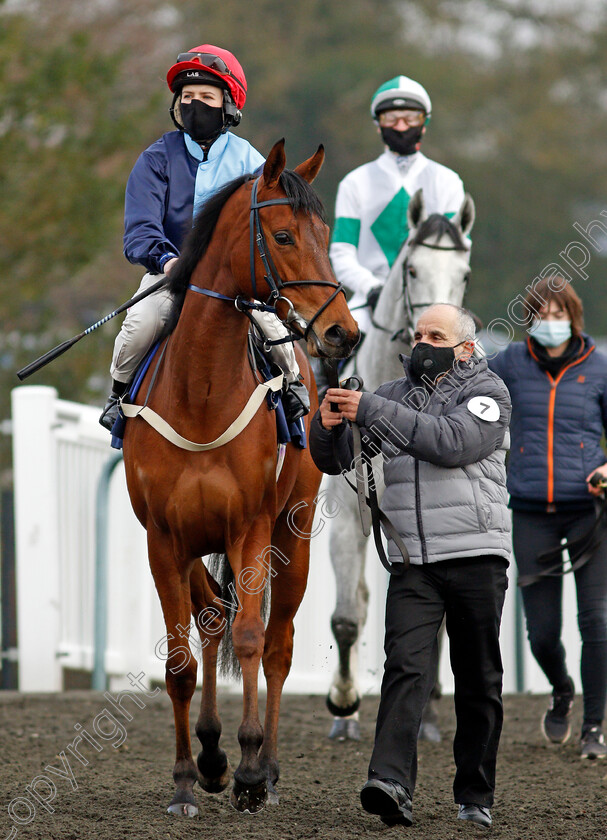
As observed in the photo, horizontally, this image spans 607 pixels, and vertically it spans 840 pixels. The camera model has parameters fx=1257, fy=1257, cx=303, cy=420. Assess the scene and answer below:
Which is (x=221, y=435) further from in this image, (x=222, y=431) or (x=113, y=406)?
(x=113, y=406)

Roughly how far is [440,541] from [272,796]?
4.11 ft

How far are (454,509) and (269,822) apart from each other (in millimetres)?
1221

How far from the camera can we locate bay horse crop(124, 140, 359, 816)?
13.4ft

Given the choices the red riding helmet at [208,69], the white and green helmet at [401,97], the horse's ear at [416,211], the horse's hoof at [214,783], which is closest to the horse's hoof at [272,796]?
the horse's hoof at [214,783]

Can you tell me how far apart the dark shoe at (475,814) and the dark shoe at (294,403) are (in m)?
1.53

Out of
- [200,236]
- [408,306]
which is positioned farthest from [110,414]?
[408,306]

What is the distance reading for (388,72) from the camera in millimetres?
25562

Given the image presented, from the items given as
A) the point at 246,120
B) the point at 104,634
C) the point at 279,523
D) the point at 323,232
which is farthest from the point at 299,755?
the point at 246,120

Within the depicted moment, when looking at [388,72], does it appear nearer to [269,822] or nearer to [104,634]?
[104,634]

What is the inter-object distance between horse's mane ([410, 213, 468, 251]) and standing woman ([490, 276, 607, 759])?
45 cm

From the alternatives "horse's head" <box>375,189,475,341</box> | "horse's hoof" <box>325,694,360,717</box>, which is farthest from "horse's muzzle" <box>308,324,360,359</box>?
"horse's hoof" <box>325,694,360,717</box>

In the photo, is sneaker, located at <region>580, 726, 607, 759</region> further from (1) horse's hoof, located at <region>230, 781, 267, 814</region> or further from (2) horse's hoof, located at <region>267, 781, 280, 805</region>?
(1) horse's hoof, located at <region>230, 781, 267, 814</region>

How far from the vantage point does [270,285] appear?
13.3 feet

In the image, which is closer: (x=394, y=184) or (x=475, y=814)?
(x=475, y=814)
